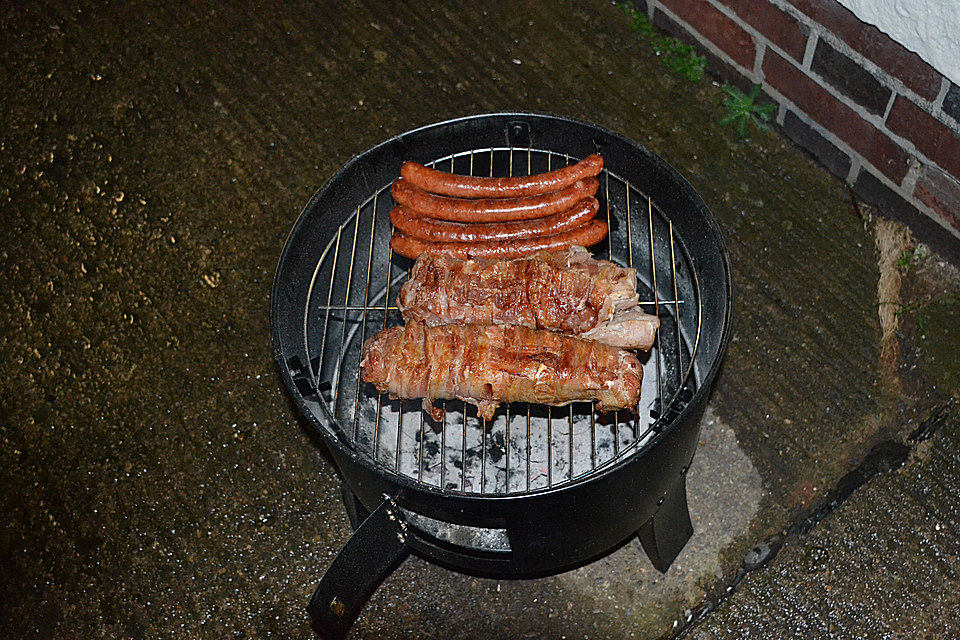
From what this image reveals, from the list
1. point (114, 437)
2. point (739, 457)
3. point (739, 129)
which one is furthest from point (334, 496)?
point (739, 129)

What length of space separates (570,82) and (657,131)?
541 millimetres

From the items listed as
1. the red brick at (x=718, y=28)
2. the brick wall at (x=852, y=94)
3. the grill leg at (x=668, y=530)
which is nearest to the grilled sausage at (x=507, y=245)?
the grill leg at (x=668, y=530)

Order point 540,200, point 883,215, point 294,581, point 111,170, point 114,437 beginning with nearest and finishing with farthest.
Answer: point 540,200 < point 294,581 < point 114,437 < point 883,215 < point 111,170

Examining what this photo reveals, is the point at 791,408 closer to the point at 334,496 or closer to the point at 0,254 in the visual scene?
the point at 334,496

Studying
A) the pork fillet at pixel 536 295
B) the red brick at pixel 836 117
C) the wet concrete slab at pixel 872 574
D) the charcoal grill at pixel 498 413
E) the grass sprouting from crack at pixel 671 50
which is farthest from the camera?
the grass sprouting from crack at pixel 671 50

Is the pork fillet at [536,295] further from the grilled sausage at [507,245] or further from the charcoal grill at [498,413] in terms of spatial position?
the charcoal grill at [498,413]

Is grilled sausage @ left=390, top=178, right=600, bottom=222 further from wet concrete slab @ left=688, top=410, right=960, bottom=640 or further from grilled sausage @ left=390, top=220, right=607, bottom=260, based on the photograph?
wet concrete slab @ left=688, top=410, right=960, bottom=640

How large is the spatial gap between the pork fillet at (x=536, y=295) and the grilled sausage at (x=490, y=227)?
91 mm

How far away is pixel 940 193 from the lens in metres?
4.01

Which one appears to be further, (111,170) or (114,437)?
(111,170)

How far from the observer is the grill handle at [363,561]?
2832 mm

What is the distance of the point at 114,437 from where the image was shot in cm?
403

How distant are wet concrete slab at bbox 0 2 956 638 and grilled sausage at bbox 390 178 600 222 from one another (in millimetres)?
1260

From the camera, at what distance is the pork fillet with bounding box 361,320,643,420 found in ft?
9.83
